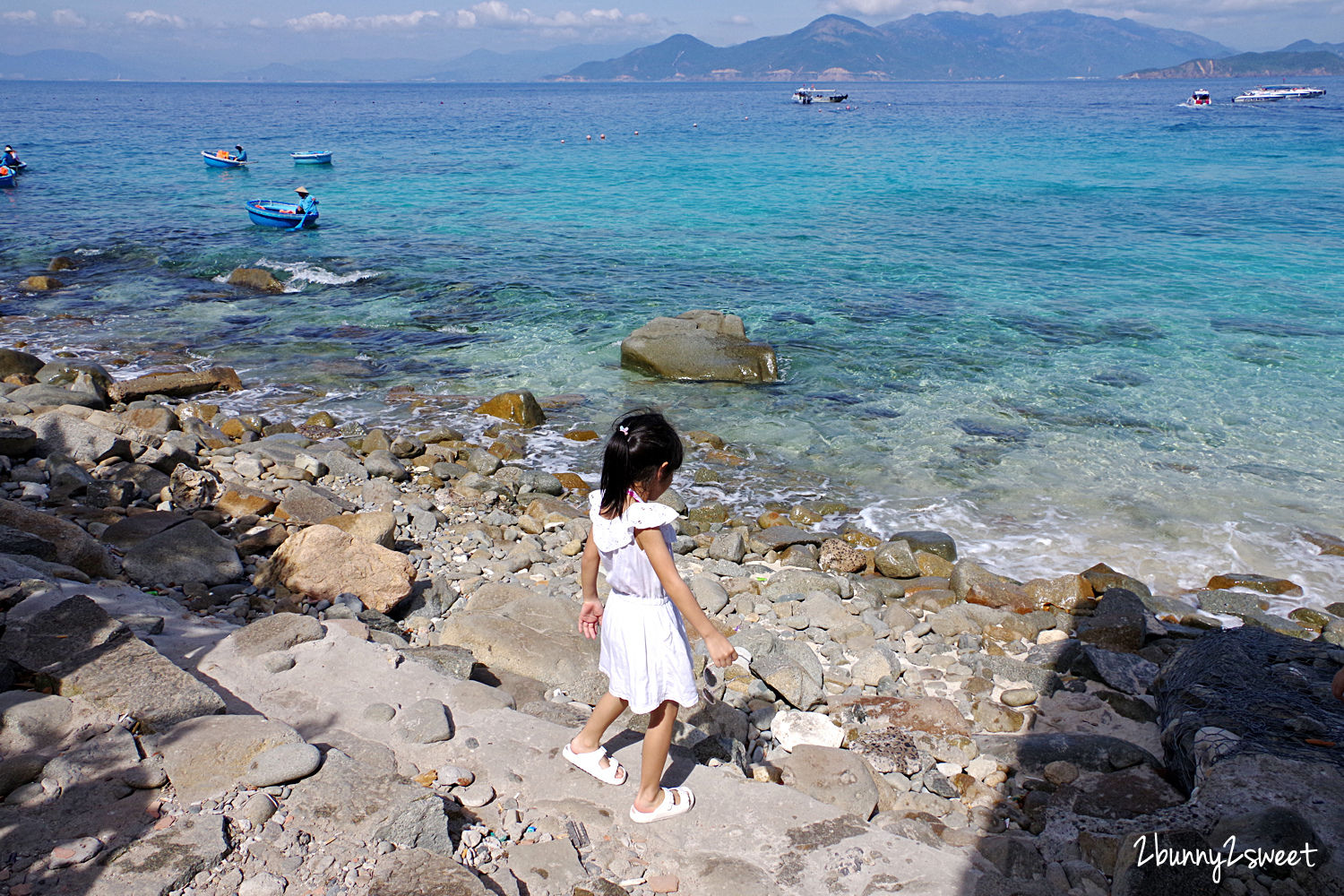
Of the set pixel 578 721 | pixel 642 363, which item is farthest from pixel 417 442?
pixel 578 721

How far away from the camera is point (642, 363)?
48.2ft

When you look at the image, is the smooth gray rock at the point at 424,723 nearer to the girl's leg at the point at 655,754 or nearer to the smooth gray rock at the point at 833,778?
the girl's leg at the point at 655,754

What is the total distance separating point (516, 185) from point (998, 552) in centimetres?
3443

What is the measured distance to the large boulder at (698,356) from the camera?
1427cm

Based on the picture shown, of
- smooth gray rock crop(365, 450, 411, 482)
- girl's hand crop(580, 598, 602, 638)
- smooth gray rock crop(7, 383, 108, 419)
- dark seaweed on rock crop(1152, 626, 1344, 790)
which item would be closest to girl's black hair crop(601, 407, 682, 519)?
girl's hand crop(580, 598, 602, 638)

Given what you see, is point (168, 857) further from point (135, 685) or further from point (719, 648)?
point (719, 648)

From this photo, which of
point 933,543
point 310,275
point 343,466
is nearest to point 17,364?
point 343,466

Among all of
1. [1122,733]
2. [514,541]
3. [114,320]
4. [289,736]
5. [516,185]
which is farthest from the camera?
[516,185]

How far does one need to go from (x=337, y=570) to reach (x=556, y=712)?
102 inches

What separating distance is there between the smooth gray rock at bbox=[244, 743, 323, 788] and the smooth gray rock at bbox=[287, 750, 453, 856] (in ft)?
0.18

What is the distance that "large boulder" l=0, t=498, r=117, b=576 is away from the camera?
20.1 ft

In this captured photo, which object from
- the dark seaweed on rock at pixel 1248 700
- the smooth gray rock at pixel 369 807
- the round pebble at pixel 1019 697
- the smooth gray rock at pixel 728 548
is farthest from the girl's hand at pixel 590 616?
the smooth gray rock at pixel 728 548

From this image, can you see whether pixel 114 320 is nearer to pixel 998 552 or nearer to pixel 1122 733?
pixel 998 552

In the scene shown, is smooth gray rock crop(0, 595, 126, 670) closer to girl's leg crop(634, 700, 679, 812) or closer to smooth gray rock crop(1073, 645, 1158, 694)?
girl's leg crop(634, 700, 679, 812)
